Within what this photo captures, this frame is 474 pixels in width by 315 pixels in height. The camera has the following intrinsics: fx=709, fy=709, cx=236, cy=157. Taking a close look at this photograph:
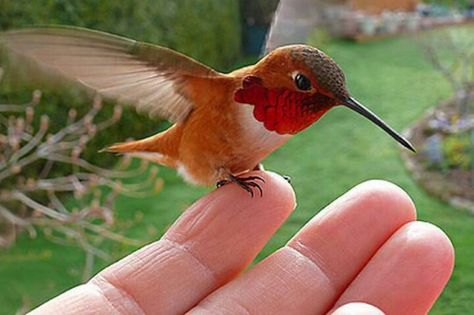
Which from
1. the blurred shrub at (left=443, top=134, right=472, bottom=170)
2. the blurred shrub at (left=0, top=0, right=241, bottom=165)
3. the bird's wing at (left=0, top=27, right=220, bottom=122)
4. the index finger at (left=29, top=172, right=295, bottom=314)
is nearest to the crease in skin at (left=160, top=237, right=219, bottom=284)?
the index finger at (left=29, top=172, right=295, bottom=314)

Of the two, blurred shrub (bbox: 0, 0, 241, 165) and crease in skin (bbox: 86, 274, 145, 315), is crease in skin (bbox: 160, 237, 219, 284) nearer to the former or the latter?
crease in skin (bbox: 86, 274, 145, 315)

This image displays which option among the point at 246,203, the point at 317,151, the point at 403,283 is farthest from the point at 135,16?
the point at 403,283

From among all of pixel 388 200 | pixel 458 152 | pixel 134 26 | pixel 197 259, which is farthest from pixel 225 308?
pixel 134 26

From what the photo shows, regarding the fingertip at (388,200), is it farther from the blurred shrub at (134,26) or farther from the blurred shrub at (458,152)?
the blurred shrub at (458,152)

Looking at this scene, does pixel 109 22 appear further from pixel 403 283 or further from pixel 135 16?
pixel 403 283

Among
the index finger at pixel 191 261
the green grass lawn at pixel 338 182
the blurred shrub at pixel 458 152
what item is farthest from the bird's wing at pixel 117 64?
the blurred shrub at pixel 458 152
